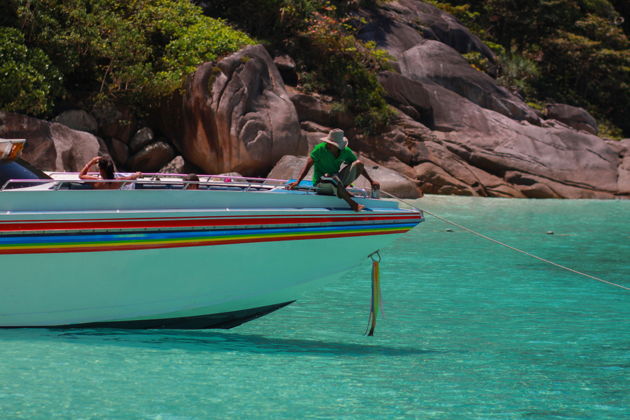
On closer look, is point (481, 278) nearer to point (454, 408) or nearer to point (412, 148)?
point (454, 408)

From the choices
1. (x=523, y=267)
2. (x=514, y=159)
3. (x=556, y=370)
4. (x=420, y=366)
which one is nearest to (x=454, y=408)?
(x=420, y=366)

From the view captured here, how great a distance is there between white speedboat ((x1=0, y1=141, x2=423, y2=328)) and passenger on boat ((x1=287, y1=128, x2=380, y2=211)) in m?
0.12

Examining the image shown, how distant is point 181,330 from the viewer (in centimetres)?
712

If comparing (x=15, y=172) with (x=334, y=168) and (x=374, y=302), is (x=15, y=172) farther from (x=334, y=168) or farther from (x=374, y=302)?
(x=374, y=302)

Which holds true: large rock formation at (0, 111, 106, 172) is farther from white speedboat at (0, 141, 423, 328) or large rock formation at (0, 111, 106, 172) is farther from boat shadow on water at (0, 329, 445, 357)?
boat shadow on water at (0, 329, 445, 357)

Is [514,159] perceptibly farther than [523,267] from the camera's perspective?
Yes

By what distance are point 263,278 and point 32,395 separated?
2.50 metres

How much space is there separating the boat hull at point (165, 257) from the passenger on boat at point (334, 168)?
0.40 ft

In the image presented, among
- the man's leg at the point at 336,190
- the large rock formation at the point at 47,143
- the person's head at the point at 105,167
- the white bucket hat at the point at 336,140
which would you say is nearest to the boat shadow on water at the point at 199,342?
the man's leg at the point at 336,190

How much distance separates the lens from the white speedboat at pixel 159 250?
6.24 metres

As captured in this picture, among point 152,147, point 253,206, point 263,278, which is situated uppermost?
point 152,147

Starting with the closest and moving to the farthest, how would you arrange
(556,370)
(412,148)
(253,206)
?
(556,370) < (253,206) < (412,148)

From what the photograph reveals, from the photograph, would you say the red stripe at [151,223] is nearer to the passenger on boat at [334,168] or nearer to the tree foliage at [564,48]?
the passenger on boat at [334,168]

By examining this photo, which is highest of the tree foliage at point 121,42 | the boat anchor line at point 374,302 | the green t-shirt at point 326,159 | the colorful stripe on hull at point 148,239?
the tree foliage at point 121,42
